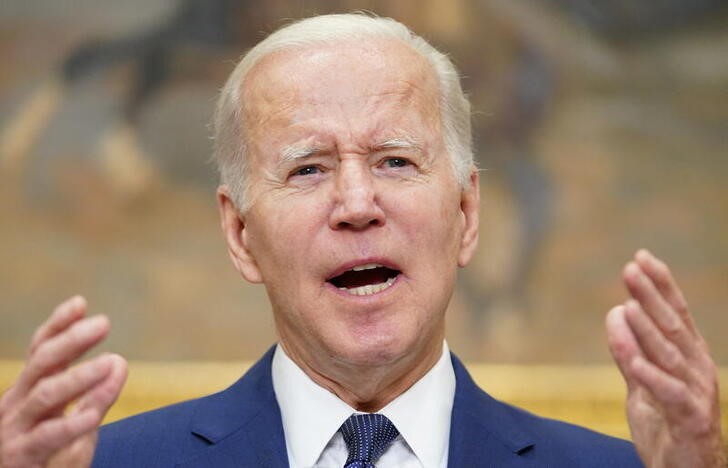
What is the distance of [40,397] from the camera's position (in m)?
2.28

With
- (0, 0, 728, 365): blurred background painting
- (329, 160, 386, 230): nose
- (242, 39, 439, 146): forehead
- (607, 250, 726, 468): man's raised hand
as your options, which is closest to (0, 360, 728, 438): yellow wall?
(0, 0, 728, 365): blurred background painting

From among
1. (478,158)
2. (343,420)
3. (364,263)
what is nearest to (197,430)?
(343,420)

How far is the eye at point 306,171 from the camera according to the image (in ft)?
9.83

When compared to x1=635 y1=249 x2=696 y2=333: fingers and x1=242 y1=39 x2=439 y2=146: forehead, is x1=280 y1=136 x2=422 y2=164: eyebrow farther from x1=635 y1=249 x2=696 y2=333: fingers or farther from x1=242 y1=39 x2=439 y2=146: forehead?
x1=635 y1=249 x2=696 y2=333: fingers

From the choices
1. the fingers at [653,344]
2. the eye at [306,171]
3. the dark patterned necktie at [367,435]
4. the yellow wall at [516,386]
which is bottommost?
the yellow wall at [516,386]

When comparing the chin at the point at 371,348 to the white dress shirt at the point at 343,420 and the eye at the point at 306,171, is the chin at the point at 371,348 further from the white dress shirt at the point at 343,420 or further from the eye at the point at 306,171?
the eye at the point at 306,171

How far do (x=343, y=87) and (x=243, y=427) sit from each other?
84 cm

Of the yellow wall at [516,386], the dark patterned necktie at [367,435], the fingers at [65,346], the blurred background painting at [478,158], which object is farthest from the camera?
the blurred background painting at [478,158]

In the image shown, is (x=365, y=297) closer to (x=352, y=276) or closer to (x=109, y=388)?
(x=352, y=276)

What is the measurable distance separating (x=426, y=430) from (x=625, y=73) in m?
3.98

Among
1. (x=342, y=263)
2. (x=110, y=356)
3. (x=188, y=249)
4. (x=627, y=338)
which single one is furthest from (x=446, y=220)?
(x=188, y=249)

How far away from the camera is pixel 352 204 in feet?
9.34

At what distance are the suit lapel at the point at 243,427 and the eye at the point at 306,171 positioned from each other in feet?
1.67

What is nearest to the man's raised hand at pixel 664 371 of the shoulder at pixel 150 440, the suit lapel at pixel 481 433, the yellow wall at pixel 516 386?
the suit lapel at pixel 481 433
